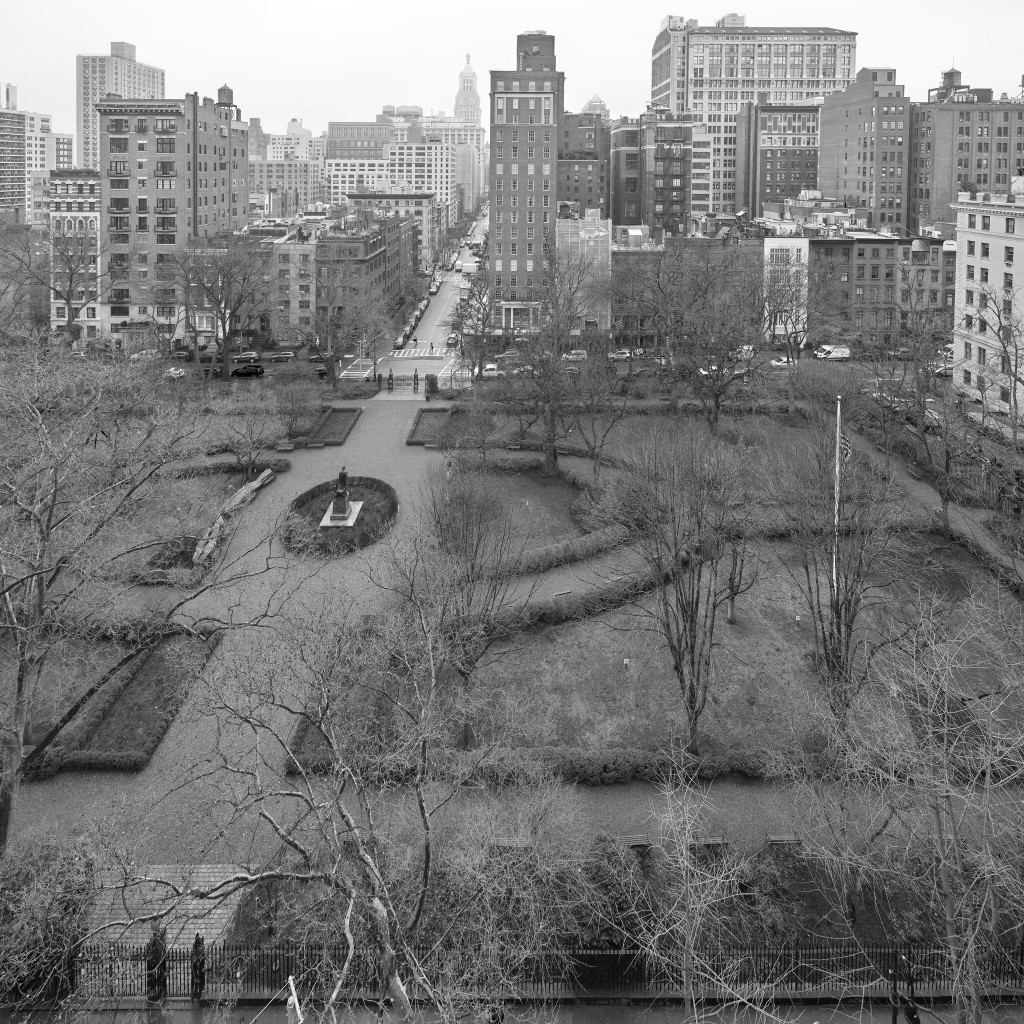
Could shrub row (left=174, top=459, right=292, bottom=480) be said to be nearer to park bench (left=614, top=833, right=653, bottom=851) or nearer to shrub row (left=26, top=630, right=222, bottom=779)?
shrub row (left=26, top=630, right=222, bottom=779)

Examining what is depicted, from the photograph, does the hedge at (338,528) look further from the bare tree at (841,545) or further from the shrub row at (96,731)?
the bare tree at (841,545)

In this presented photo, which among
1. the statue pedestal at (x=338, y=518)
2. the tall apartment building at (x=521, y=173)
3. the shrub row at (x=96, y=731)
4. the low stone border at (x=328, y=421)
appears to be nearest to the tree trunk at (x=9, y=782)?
the shrub row at (x=96, y=731)

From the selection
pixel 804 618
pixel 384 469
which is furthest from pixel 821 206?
pixel 804 618

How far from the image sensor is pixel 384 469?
140ft

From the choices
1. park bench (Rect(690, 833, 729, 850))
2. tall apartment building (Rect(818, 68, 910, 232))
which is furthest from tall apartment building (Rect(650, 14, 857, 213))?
park bench (Rect(690, 833, 729, 850))

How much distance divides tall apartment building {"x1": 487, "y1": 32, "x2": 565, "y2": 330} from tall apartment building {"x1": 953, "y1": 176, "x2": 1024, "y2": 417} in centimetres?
3559

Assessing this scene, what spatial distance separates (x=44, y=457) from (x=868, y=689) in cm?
1721

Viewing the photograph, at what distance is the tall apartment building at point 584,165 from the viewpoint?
391 feet

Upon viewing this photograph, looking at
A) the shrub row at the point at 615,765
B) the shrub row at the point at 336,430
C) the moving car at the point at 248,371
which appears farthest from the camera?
the moving car at the point at 248,371

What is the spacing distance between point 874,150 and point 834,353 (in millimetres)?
56537

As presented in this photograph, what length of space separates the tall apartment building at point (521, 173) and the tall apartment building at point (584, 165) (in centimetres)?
2600

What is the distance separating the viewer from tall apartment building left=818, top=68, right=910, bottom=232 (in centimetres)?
11138

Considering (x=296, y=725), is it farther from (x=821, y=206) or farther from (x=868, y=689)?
(x=821, y=206)

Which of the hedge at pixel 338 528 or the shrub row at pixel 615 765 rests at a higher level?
the hedge at pixel 338 528
